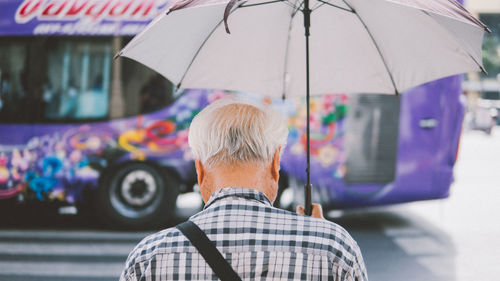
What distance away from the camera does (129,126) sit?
22.6ft

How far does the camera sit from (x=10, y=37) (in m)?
6.92

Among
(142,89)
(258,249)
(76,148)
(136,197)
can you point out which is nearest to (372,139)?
(142,89)

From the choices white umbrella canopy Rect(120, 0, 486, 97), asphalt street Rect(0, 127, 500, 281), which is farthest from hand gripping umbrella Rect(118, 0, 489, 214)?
asphalt street Rect(0, 127, 500, 281)

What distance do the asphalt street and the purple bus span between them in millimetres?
442

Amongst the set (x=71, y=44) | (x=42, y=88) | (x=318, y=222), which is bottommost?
(x=318, y=222)

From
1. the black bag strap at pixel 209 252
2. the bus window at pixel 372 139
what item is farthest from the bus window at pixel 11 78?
the black bag strap at pixel 209 252

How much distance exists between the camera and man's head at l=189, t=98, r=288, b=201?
1.55 m

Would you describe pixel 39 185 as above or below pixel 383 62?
below

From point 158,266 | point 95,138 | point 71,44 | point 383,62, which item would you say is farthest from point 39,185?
point 158,266

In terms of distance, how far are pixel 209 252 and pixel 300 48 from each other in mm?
1819

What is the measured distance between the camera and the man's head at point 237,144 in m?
1.55

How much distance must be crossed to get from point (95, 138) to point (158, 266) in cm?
563

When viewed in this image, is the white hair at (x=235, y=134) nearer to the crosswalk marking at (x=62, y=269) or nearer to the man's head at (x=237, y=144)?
the man's head at (x=237, y=144)

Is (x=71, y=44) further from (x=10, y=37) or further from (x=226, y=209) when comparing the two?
(x=226, y=209)
